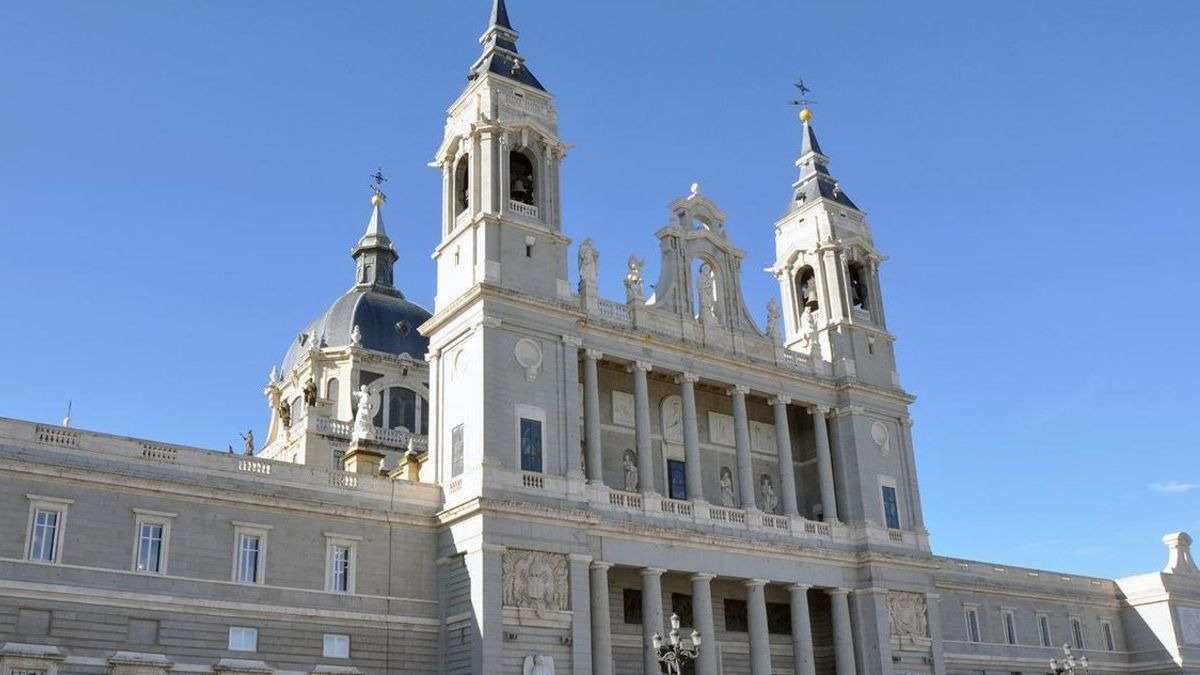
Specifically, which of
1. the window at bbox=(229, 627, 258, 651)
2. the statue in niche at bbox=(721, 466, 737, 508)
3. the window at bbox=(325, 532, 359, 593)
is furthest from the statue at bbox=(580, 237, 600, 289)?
the window at bbox=(229, 627, 258, 651)

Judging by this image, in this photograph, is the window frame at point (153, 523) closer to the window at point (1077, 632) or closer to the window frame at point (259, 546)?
the window frame at point (259, 546)

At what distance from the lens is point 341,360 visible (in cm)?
6856

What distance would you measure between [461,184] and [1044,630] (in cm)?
3638

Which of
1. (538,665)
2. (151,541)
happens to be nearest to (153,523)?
(151,541)

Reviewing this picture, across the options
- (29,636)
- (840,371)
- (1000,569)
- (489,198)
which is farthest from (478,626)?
(1000,569)

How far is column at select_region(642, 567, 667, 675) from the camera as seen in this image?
4081 cm

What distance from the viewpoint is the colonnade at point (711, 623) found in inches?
1591

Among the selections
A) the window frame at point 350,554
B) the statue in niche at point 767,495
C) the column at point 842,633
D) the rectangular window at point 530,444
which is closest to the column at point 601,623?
the rectangular window at point 530,444

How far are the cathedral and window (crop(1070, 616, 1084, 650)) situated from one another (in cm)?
11

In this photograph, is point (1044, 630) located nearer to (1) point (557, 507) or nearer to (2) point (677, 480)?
(2) point (677, 480)

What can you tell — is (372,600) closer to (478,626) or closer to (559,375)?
(478,626)

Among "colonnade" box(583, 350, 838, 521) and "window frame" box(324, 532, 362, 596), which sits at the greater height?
"colonnade" box(583, 350, 838, 521)

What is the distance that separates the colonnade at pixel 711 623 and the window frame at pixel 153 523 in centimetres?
1390

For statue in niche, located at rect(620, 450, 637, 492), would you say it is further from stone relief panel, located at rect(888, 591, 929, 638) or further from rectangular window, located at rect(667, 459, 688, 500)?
stone relief panel, located at rect(888, 591, 929, 638)
